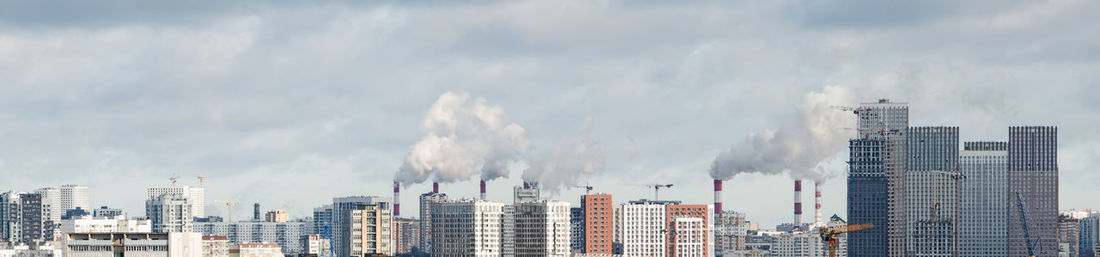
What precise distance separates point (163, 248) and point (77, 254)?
734 centimetres

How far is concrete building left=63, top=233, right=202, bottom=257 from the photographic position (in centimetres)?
17400

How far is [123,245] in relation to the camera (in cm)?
17388

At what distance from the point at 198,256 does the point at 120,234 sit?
11506 mm

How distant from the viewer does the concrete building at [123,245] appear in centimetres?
17400

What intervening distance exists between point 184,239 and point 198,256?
6.54 meters

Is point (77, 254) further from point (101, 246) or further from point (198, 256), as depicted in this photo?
point (198, 256)

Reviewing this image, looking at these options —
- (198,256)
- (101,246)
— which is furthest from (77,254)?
(198,256)

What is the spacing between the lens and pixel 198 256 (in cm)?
18525

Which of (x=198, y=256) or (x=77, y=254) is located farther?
(x=198, y=256)

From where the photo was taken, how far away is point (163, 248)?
175 m

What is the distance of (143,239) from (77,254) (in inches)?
239

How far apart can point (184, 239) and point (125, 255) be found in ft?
22.5

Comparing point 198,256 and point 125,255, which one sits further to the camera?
point 198,256

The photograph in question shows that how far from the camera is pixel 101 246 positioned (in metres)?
174
